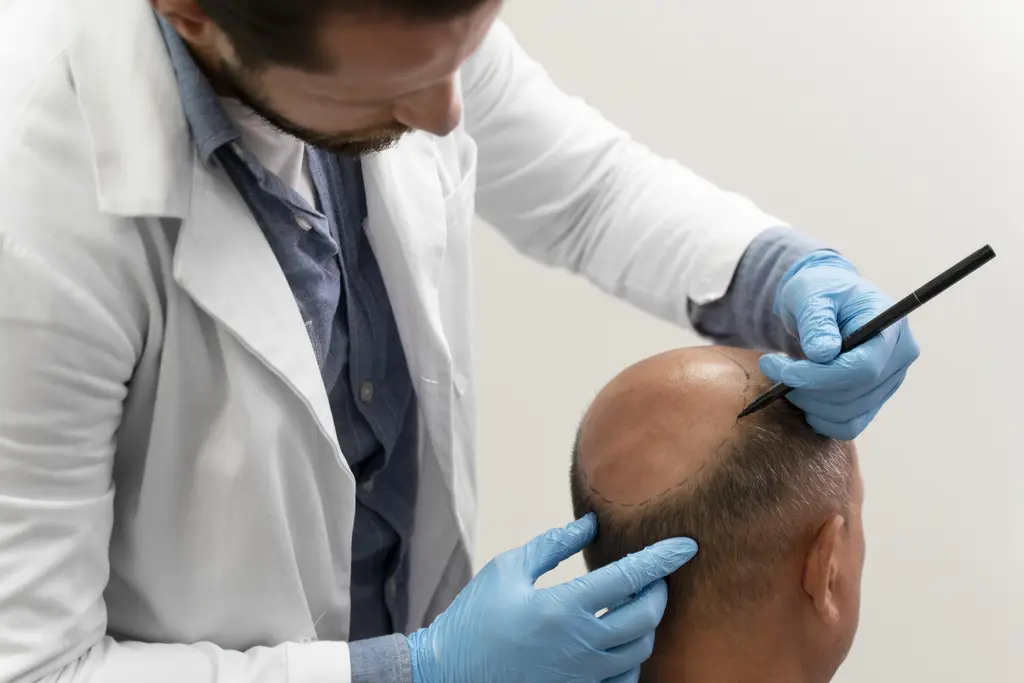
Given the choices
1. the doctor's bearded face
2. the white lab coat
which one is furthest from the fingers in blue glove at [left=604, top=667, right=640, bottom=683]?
the doctor's bearded face

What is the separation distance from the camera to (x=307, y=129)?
825 millimetres

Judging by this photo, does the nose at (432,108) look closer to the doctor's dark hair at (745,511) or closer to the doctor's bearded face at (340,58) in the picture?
the doctor's bearded face at (340,58)

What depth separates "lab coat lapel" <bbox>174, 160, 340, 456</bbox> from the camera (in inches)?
33.8

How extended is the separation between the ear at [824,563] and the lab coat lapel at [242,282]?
1.67ft

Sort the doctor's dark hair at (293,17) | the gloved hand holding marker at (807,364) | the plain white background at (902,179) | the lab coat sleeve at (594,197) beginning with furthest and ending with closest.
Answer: the plain white background at (902,179) < the lab coat sleeve at (594,197) < the gloved hand holding marker at (807,364) < the doctor's dark hair at (293,17)

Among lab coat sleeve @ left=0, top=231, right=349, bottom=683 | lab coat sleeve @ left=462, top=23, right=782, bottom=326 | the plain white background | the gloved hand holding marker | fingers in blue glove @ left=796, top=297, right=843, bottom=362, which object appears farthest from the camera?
the plain white background

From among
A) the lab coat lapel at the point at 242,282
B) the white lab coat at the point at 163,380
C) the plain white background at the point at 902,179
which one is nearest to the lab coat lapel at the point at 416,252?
the white lab coat at the point at 163,380

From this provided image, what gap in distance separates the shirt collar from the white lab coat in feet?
0.04

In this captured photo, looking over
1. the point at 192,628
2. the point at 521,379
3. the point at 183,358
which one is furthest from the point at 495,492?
the point at 183,358

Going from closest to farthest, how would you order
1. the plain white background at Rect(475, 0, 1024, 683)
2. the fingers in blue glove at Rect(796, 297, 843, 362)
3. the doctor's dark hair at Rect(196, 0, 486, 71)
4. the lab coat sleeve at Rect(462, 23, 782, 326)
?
1. the doctor's dark hair at Rect(196, 0, 486, 71)
2. the fingers in blue glove at Rect(796, 297, 843, 362)
3. the lab coat sleeve at Rect(462, 23, 782, 326)
4. the plain white background at Rect(475, 0, 1024, 683)

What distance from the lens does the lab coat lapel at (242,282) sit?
2.81 feet

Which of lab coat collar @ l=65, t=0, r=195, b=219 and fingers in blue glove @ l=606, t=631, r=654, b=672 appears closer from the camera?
lab coat collar @ l=65, t=0, r=195, b=219

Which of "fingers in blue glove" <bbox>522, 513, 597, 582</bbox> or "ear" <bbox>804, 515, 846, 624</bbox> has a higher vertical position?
"ear" <bbox>804, 515, 846, 624</bbox>

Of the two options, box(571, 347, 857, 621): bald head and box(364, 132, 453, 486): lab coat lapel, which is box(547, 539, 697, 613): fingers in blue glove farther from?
box(364, 132, 453, 486): lab coat lapel
